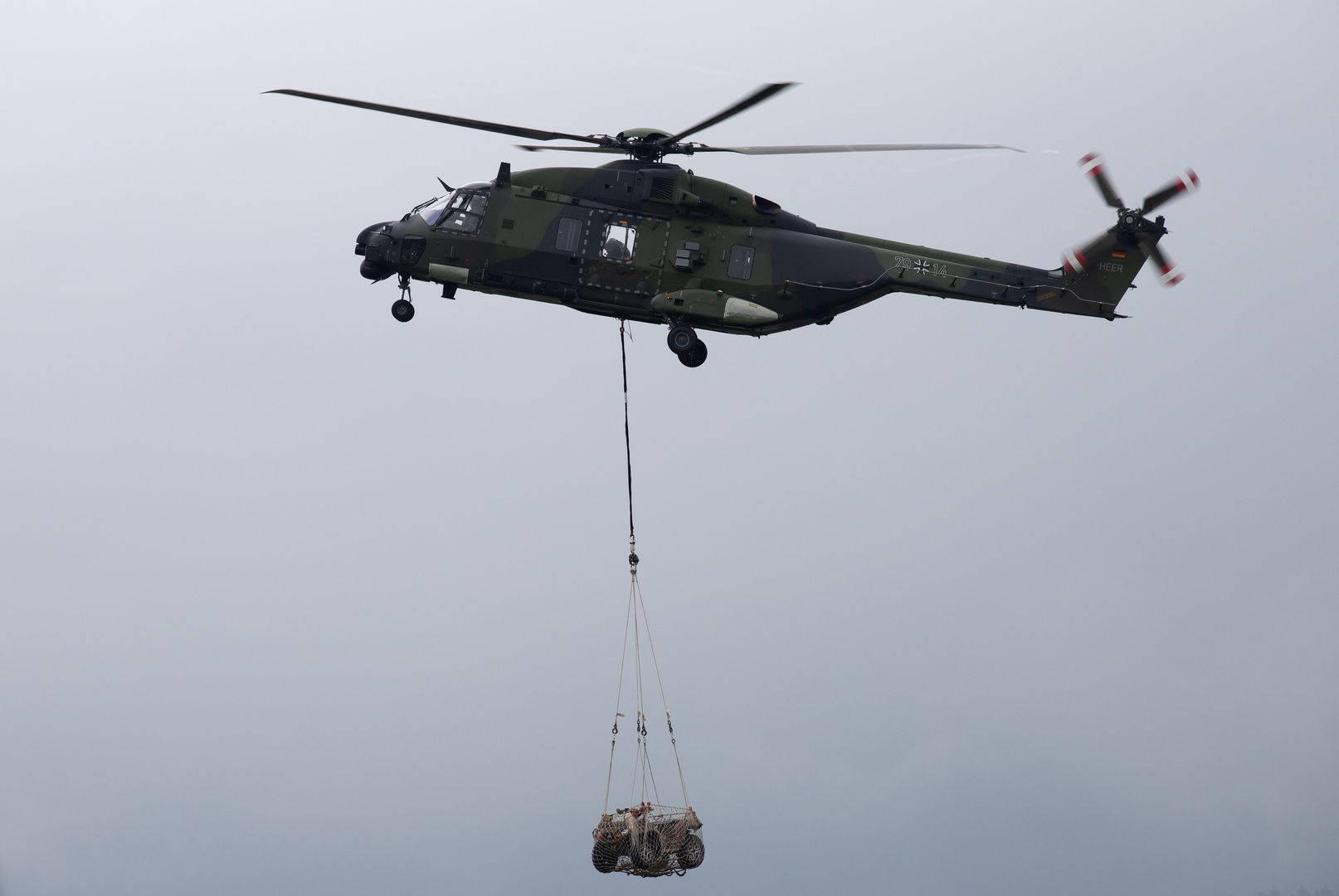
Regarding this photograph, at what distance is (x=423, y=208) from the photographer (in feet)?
111

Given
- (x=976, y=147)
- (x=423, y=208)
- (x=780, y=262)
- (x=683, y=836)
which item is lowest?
(x=683, y=836)

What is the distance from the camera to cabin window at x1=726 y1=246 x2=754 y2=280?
107 feet

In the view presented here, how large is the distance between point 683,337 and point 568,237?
10.2 ft

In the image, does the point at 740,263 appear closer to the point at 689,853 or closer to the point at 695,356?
the point at 695,356

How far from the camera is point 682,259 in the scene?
107ft

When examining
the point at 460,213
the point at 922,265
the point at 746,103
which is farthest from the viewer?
the point at 460,213

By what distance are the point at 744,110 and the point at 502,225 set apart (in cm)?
679

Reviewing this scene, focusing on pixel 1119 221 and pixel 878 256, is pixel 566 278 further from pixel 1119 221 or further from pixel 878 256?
pixel 1119 221

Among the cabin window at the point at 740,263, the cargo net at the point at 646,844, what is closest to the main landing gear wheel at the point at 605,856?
the cargo net at the point at 646,844

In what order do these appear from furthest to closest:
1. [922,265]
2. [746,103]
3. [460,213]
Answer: [460,213] → [922,265] → [746,103]

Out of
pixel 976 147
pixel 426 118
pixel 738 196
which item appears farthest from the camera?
pixel 738 196

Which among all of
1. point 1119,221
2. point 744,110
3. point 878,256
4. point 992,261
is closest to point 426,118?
point 744,110

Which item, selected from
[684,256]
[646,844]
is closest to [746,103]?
[684,256]

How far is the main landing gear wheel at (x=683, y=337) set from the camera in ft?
107
